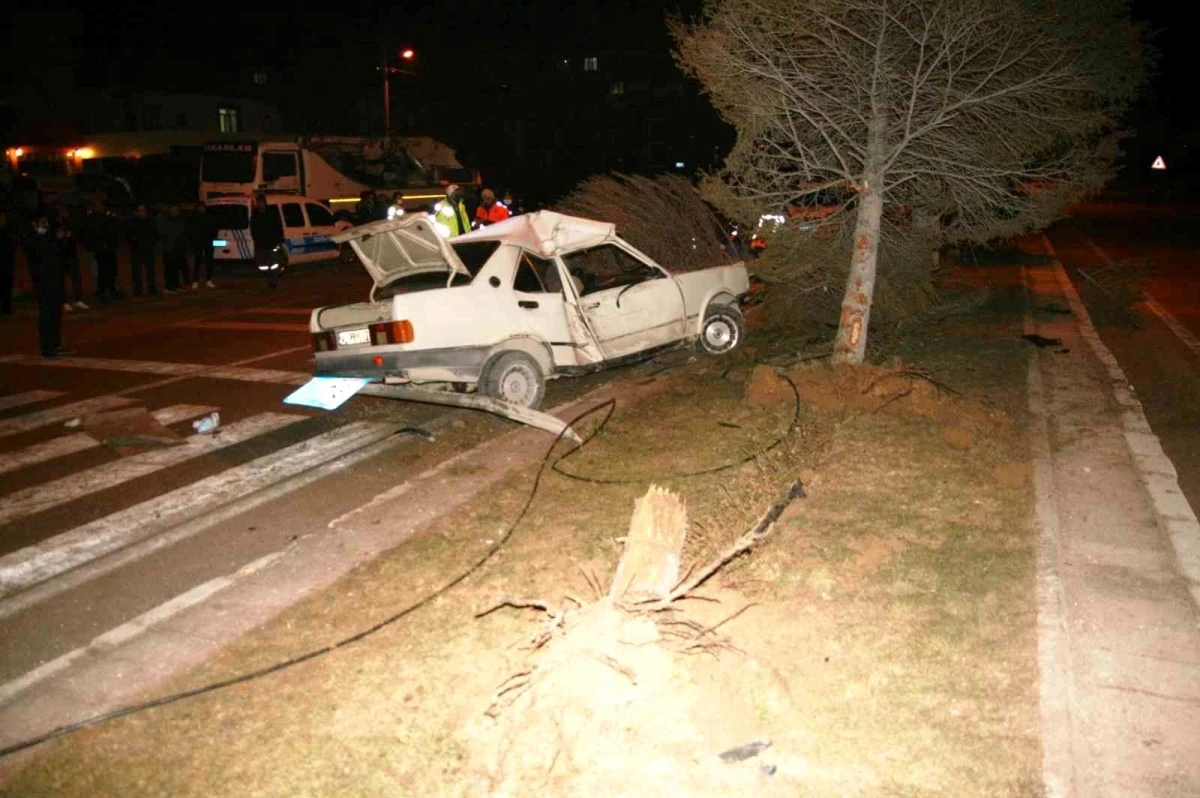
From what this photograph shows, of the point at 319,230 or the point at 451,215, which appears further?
the point at 319,230

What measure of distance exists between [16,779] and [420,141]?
93.2 feet

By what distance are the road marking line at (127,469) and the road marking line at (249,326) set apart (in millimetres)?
5309

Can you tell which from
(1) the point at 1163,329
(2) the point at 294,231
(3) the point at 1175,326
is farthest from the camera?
(2) the point at 294,231

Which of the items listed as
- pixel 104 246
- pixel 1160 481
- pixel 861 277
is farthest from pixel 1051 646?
pixel 104 246

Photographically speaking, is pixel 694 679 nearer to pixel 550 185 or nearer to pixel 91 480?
pixel 91 480

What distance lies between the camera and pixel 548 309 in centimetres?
872

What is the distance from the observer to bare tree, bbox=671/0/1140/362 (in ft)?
25.3

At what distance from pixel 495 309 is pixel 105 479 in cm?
346

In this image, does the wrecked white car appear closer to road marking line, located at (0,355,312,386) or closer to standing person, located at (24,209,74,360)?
road marking line, located at (0,355,312,386)

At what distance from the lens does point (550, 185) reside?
37.1m

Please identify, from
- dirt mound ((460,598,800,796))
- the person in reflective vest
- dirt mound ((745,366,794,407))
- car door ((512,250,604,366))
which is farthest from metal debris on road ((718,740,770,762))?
the person in reflective vest

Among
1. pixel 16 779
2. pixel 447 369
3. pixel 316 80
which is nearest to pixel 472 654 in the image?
pixel 16 779

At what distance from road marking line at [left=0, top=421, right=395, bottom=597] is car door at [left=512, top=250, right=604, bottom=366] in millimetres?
1697

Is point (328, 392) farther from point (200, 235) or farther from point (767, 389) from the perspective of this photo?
point (200, 235)
